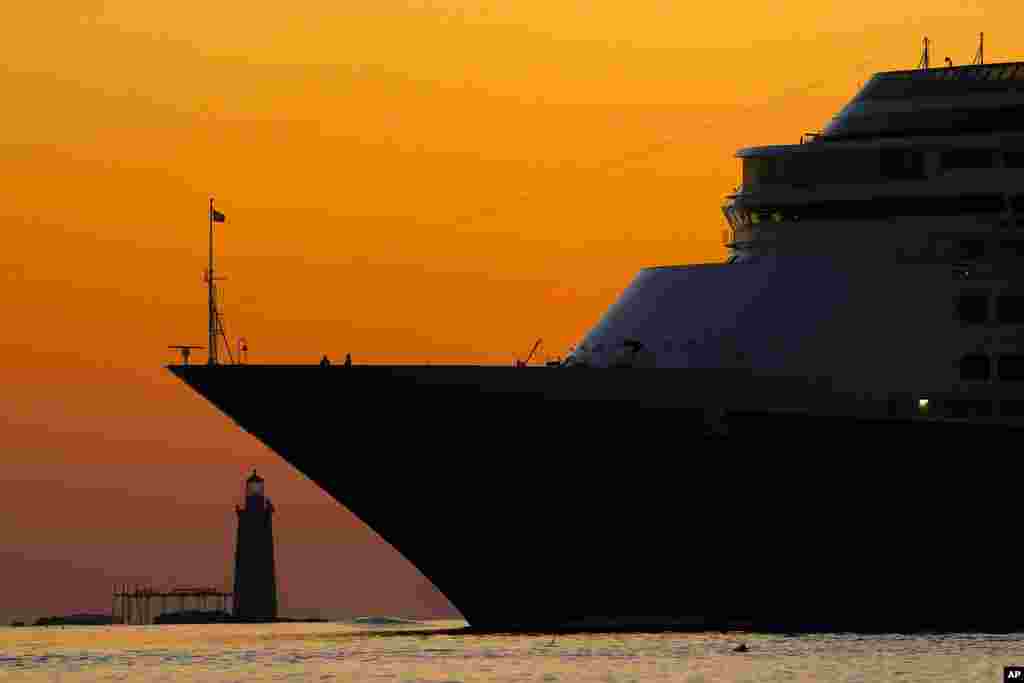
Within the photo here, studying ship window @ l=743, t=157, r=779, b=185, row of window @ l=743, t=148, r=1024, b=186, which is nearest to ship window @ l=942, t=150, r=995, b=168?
row of window @ l=743, t=148, r=1024, b=186

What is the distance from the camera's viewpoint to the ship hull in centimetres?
7575

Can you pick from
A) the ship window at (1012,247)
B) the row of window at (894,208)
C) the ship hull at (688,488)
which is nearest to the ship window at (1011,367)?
the ship hull at (688,488)

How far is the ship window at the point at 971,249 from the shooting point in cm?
7994

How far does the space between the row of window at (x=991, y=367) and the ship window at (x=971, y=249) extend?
10.6 ft

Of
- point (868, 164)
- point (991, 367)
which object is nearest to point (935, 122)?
point (868, 164)

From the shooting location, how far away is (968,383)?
77.6 metres

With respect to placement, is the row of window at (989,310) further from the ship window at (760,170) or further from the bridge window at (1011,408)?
the ship window at (760,170)

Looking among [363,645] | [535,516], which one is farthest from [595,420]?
[363,645]

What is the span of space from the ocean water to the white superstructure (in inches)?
260

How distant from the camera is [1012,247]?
262 feet

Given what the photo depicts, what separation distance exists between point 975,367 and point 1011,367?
91cm

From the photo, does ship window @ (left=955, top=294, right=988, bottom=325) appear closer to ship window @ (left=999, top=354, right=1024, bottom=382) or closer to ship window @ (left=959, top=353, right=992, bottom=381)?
ship window @ (left=959, top=353, right=992, bottom=381)

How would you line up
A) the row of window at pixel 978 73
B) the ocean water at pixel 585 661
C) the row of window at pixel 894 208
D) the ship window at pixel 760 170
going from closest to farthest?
1. the ocean water at pixel 585 661
2. the row of window at pixel 894 208
3. the row of window at pixel 978 73
4. the ship window at pixel 760 170

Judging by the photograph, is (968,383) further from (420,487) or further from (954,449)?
(420,487)
